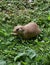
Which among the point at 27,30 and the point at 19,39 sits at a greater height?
the point at 27,30

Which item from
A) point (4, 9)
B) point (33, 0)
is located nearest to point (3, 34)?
point (4, 9)

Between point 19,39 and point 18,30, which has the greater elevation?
point 18,30

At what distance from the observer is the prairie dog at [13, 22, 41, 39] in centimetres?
540

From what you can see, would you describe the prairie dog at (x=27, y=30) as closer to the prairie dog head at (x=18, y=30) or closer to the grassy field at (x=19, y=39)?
the prairie dog head at (x=18, y=30)

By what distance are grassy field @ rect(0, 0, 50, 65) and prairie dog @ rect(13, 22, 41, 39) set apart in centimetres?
10

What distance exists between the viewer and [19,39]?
5.44m

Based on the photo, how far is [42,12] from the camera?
6457mm

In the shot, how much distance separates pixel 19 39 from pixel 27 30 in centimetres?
25

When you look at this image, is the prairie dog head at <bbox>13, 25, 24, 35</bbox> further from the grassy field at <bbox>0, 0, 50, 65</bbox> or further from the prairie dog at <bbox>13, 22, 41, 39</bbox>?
the grassy field at <bbox>0, 0, 50, 65</bbox>

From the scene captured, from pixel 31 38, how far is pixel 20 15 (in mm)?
912

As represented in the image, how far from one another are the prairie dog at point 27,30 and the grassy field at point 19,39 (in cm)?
10

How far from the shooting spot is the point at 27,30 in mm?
5426

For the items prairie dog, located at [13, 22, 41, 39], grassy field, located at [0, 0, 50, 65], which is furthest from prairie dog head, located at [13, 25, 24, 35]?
grassy field, located at [0, 0, 50, 65]

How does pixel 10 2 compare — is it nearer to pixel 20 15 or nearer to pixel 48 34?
pixel 20 15
